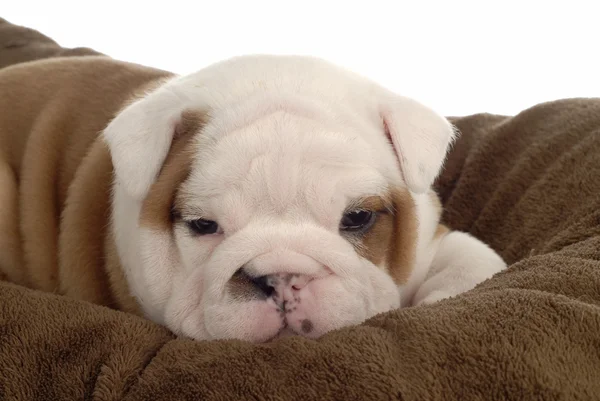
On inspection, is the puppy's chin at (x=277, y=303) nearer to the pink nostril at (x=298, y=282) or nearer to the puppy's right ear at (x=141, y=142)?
the pink nostril at (x=298, y=282)

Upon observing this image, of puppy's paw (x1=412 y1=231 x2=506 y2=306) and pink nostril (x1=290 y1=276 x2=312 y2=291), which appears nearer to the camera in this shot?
pink nostril (x1=290 y1=276 x2=312 y2=291)

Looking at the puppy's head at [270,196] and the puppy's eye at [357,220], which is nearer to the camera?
the puppy's head at [270,196]

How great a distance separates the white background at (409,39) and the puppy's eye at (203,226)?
1849mm

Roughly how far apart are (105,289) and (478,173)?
1.21 metres

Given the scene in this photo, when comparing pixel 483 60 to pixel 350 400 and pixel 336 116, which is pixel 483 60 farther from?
pixel 350 400

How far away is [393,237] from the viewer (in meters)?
1.30

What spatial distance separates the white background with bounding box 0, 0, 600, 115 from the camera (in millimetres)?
2996

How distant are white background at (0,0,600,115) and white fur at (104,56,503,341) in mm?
1667

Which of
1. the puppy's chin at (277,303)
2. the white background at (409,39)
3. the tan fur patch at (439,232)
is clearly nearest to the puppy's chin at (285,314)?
the puppy's chin at (277,303)

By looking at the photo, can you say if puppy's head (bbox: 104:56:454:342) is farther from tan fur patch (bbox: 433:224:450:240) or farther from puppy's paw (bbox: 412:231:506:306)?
tan fur patch (bbox: 433:224:450:240)

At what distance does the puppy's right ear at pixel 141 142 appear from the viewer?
4.06 ft

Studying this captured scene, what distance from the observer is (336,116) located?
1.27 metres

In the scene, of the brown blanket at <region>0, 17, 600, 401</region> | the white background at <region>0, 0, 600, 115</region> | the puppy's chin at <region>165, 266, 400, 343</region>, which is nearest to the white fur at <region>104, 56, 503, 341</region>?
the puppy's chin at <region>165, 266, 400, 343</region>

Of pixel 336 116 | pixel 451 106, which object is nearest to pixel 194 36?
pixel 451 106
